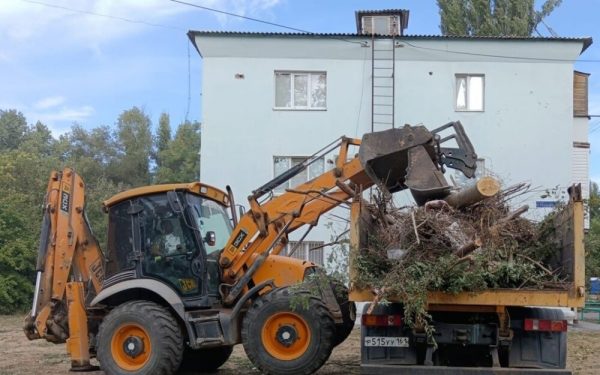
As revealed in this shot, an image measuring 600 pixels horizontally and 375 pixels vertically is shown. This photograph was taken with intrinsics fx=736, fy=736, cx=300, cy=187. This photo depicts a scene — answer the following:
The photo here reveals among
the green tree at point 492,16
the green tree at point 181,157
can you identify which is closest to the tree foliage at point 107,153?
the green tree at point 181,157

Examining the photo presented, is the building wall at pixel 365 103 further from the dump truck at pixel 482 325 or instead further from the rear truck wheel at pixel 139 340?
the dump truck at pixel 482 325

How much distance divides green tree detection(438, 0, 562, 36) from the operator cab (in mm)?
24543

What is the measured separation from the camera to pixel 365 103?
66.5 feet

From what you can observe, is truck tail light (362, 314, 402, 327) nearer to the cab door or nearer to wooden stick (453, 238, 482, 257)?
wooden stick (453, 238, 482, 257)

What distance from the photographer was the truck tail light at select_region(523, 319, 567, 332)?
767cm

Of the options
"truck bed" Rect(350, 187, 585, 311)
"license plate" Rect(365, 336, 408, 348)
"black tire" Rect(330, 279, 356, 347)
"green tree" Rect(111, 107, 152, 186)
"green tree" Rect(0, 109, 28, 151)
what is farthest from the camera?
"green tree" Rect(0, 109, 28, 151)

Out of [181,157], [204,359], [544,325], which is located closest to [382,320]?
[544,325]

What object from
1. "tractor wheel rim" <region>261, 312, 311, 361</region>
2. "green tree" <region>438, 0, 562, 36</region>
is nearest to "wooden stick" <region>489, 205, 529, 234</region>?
"tractor wheel rim" <region>261, 312, 311, 361</region>

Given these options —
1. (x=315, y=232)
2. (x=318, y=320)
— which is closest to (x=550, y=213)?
(x=318, y=320)

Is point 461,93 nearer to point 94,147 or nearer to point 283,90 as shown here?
point 283,90

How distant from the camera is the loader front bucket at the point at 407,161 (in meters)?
8.30

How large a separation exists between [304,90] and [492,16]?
14736mm

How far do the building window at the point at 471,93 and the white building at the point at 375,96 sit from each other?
29mm

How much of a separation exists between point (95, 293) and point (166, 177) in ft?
135
